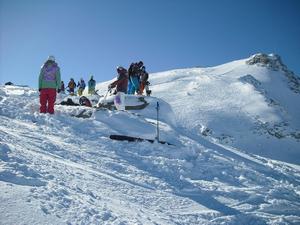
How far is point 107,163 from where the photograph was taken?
22.9 feet

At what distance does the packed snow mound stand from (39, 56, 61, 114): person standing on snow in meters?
29.0

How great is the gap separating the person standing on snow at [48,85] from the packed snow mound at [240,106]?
29.0 m

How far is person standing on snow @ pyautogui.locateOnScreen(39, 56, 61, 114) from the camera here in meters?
11.4

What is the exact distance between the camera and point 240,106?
50.5 m

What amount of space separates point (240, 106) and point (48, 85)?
42.6 meters

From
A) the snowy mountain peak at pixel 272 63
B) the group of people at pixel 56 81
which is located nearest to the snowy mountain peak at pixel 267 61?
the snowy mountain peak at pixel 272 63

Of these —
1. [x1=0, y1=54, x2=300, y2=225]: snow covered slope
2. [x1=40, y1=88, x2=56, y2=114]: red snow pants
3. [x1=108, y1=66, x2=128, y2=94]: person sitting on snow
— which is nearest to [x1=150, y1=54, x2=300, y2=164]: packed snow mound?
[x1=108, y1=66, x2=128, y2=94]: person sitting on snow

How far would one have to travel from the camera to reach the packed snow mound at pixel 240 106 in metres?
42.2

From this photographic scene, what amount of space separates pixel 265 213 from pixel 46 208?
3853mm

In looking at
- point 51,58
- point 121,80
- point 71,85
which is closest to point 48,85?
point 51,58

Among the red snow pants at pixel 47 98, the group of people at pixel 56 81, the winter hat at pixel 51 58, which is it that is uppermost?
the winter hat at pixel 51 58

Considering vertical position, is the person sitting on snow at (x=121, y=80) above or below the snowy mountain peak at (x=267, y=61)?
below

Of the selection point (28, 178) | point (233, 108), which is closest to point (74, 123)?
point (28, 178)

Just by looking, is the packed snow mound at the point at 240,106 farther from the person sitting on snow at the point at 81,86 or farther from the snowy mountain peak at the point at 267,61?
the person sitting on snow at the point at 81,86
